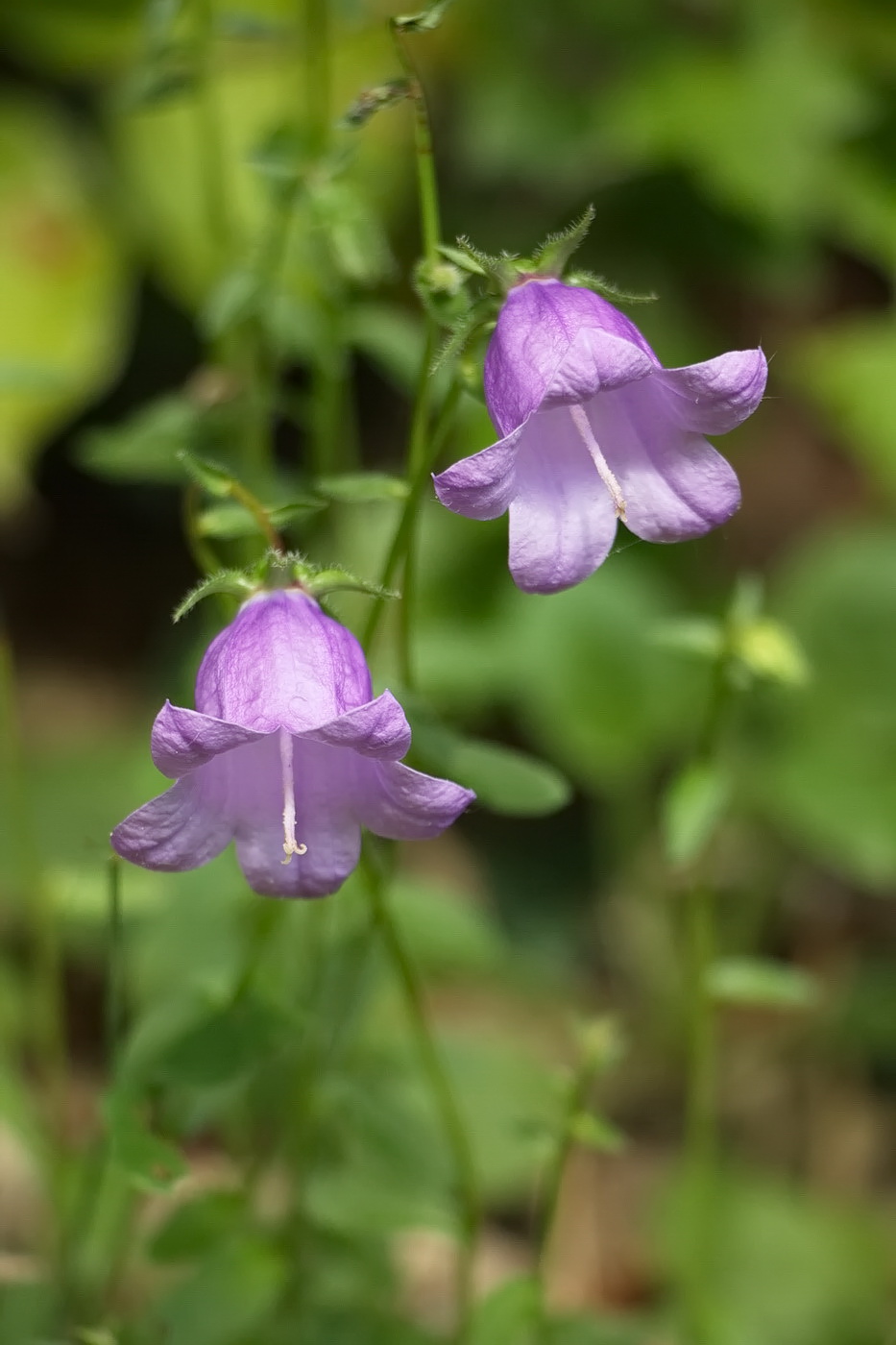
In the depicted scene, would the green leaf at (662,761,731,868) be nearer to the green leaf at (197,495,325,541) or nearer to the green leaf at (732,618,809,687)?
the green leaf at (732,618,809,687)

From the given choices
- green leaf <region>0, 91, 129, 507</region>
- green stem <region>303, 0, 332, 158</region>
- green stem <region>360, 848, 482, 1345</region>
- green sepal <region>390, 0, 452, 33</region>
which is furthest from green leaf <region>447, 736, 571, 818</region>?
green leaf <region>0, 91, 129, 507</region>

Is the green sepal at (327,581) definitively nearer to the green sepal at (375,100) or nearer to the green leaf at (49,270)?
the green sepal at (375,100)

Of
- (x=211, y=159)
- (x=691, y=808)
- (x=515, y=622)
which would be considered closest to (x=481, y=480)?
(x=691, y=808)

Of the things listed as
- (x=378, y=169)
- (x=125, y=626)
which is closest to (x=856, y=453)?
(x=378, y=169)

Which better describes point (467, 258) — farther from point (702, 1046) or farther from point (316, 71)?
point (702, 1046)

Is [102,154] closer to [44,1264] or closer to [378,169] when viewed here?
[378,169]
